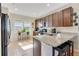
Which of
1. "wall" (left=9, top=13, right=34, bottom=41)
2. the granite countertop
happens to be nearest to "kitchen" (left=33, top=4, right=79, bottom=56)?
the granite countertop

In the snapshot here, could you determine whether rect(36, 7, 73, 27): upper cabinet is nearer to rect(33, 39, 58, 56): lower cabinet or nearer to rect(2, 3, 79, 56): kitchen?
rect(2, 3, 79, 56): kitchen


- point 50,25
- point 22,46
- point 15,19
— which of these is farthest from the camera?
point 50,25

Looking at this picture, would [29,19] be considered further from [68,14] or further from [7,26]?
[68,14]

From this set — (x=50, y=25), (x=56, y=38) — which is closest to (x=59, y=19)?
(x=50, y=25)

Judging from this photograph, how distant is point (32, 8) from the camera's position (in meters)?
1.48

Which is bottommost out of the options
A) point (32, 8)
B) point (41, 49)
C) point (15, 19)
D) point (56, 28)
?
point (41, 49)

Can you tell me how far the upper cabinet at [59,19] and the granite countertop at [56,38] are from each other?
0.18 m

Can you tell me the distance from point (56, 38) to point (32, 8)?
2.03 ft

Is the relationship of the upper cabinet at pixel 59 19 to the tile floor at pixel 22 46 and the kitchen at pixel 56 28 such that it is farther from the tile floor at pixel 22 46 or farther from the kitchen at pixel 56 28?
the tile floor at pixel 22 46

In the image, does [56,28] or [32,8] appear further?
[56,28]

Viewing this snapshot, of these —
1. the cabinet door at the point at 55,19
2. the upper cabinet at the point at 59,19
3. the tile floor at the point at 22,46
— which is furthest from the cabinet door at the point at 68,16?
the tile floor at the point at 22,46

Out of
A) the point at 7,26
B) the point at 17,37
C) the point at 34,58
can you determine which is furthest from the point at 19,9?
the point at 34,58

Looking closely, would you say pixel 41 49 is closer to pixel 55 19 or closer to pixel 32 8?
pixel 55 19

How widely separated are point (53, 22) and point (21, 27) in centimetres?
57
